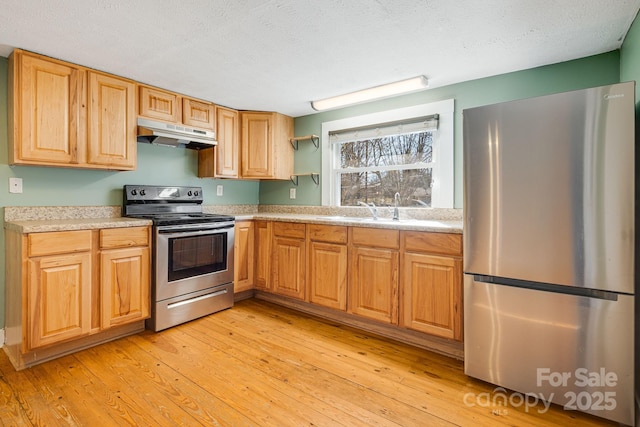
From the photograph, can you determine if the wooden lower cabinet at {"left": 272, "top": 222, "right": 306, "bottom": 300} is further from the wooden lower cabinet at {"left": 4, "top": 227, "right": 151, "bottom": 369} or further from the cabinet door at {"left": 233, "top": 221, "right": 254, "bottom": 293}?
the wooden lower cabinet at {"left": 4, "top": 227, "right": 151, "bottom": 369}

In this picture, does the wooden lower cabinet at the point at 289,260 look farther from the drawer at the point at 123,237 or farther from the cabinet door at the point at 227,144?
the drawer at the point at 123,237

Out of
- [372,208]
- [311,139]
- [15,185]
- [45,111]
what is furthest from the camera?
[311,139]

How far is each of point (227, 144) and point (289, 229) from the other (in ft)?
4.05

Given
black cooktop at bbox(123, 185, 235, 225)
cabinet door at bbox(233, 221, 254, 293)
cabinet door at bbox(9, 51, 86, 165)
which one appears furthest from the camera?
cabinet door at bbox(233, 221, 254, 293)

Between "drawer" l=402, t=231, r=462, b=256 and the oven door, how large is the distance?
180 centimetres

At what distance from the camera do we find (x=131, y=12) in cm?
182

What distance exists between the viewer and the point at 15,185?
244 centimetres

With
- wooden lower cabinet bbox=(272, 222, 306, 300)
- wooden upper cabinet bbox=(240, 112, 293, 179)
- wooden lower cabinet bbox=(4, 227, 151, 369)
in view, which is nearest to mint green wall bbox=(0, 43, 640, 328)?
wooden upper cabinet bbox=(240, 112, 293, 179)

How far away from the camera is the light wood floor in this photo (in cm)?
167

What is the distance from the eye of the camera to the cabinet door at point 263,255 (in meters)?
3.46

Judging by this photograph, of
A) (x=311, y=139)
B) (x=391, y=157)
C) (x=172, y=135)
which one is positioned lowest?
(x=391, y=157)

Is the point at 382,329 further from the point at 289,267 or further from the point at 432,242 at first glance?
the point at 289,267

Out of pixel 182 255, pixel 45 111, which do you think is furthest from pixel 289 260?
pixel 45 111

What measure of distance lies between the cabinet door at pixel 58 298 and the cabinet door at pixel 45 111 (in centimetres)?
77
